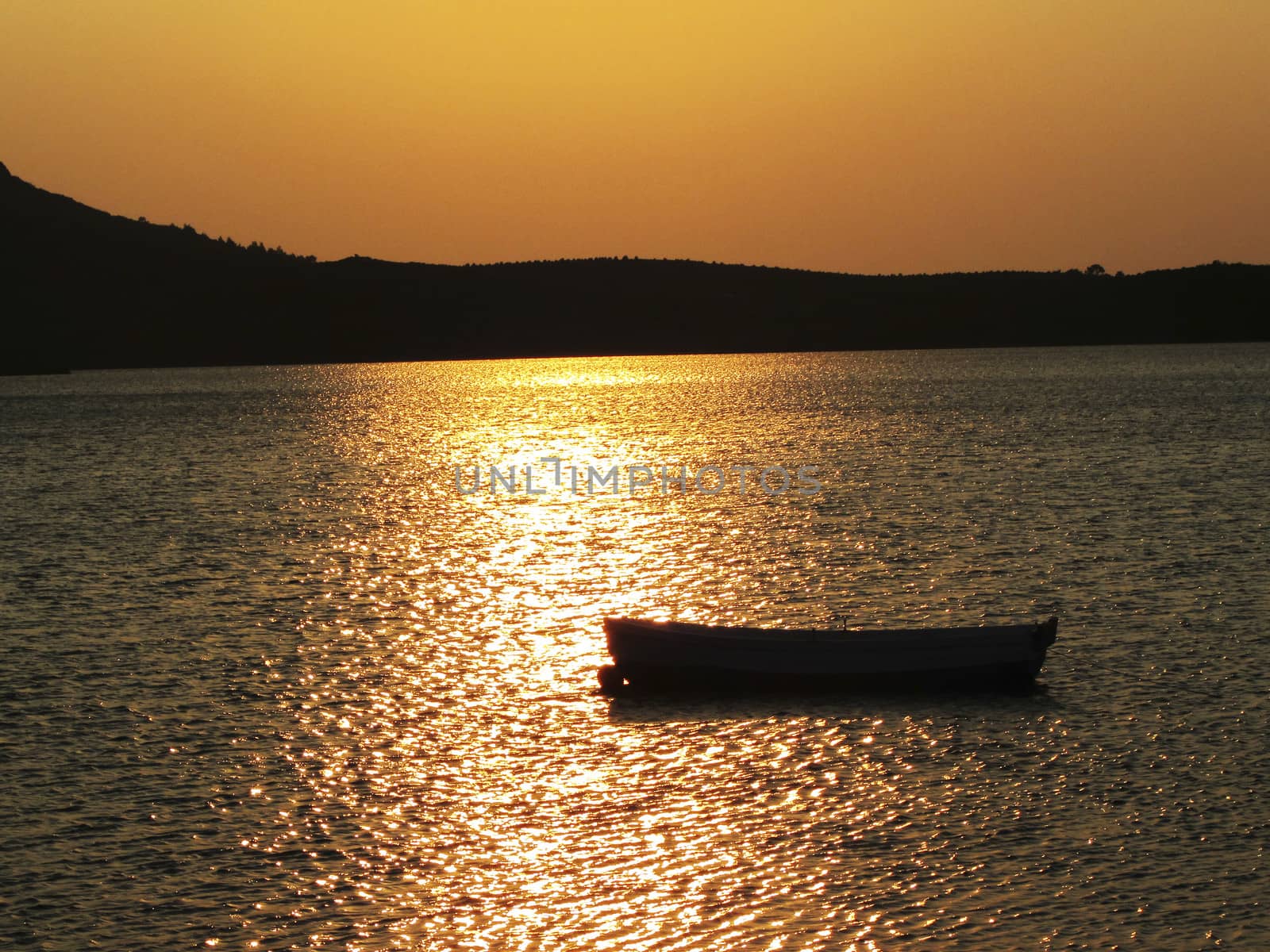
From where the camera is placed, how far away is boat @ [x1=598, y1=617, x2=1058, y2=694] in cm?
3625

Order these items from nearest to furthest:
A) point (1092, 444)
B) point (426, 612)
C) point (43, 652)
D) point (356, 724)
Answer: point (356, 724) < point (43, 652) < point (426, 612) < point (1092, 444)

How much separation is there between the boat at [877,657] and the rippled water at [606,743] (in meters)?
0.78

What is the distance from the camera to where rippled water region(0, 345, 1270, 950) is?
2286 cm

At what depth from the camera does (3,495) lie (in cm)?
8844

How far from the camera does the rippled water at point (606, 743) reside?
75.0 ft

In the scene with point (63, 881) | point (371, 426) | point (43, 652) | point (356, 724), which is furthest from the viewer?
point (371, 426)

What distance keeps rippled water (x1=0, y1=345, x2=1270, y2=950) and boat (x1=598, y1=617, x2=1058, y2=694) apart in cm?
78

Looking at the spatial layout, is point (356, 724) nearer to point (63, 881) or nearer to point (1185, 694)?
point (63, 881)

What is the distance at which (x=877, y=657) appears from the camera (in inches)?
1426

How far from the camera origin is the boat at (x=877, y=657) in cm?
3625

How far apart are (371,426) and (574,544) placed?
3996 inches

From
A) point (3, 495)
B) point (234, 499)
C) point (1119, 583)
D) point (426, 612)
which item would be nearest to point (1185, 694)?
point (1119, 583)

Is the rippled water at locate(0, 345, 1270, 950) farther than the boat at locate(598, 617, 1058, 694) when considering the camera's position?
No

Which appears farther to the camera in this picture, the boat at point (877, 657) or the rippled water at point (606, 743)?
the boat at point (877, 657)
